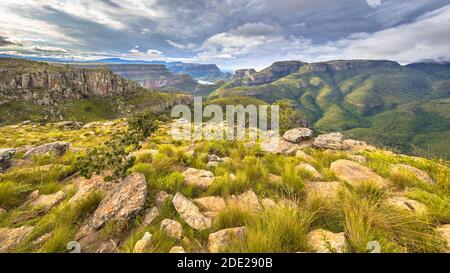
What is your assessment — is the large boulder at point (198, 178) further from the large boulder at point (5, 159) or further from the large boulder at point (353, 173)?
the large boulder at point (5, 159)

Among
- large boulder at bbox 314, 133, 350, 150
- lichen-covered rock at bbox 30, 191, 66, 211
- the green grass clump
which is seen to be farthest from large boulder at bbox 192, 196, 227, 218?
large boulder at bbox 314, 133, 350, 150

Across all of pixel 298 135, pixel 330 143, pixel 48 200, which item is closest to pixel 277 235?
pixel 48 200

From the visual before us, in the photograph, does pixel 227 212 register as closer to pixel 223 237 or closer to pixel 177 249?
pixel 223 237

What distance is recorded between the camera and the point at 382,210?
412 cm

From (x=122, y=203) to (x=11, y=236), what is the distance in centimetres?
201

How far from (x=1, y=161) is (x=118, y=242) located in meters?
8.71

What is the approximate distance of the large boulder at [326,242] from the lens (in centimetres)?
320

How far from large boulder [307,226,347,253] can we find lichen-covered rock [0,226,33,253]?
5440 millimetres

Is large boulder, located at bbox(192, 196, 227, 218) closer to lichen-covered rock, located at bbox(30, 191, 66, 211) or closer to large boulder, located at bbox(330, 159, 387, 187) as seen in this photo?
lichen-covered rock, located at bbox(30, 191, 66, 211)

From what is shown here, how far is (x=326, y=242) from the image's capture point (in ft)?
10.4

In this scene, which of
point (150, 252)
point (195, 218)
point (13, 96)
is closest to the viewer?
point (150, 252)
